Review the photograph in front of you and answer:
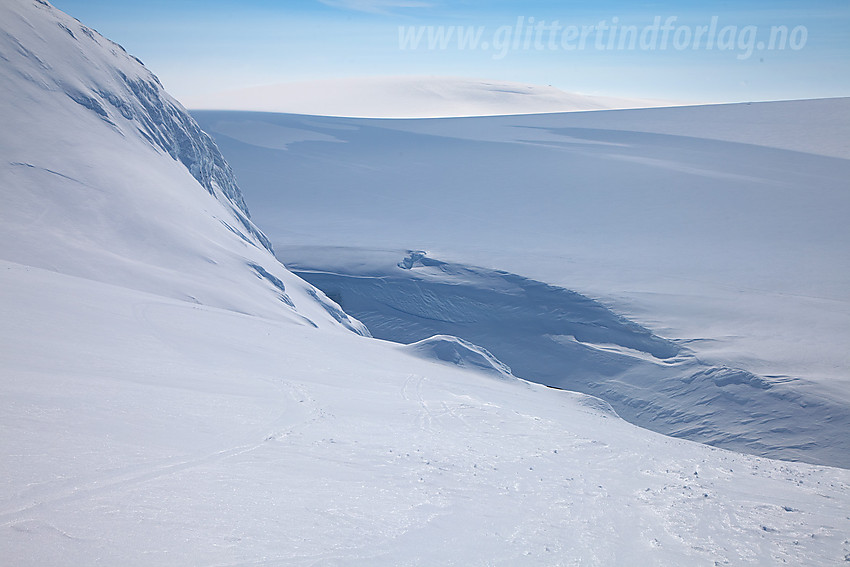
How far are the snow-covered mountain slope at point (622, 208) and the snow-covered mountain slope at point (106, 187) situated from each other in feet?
18.0

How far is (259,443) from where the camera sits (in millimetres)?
3838

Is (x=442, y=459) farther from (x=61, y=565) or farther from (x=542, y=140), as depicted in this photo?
(x=542, y=140)

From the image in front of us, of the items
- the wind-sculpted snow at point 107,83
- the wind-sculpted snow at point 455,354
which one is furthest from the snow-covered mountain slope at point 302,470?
the wind-sculpted snow at point 107,83

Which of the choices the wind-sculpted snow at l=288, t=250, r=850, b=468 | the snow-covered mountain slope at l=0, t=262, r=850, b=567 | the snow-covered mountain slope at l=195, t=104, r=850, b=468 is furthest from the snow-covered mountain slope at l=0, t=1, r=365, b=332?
the snow-covered mountain slope at l=195, t=104, r=850, b=468

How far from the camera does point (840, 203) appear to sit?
58.3 feet

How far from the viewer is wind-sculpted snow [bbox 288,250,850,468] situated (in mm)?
9836

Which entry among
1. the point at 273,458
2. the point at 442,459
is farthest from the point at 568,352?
the point at 273,458

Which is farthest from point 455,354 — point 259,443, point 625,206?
point 625,206

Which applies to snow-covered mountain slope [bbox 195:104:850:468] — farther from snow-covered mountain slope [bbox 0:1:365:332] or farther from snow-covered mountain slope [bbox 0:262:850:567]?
snow-covered mountain slope [bbox 0:262:850:567]

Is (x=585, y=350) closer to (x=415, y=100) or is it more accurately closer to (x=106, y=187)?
(x=106, y=187)

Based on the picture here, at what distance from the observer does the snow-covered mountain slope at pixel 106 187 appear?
744 cm

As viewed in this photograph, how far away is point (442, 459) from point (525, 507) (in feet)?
2.52

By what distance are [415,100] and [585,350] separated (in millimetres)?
30983

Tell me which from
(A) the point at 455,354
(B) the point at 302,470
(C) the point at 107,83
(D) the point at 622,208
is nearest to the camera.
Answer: (B) the point at 302,470
